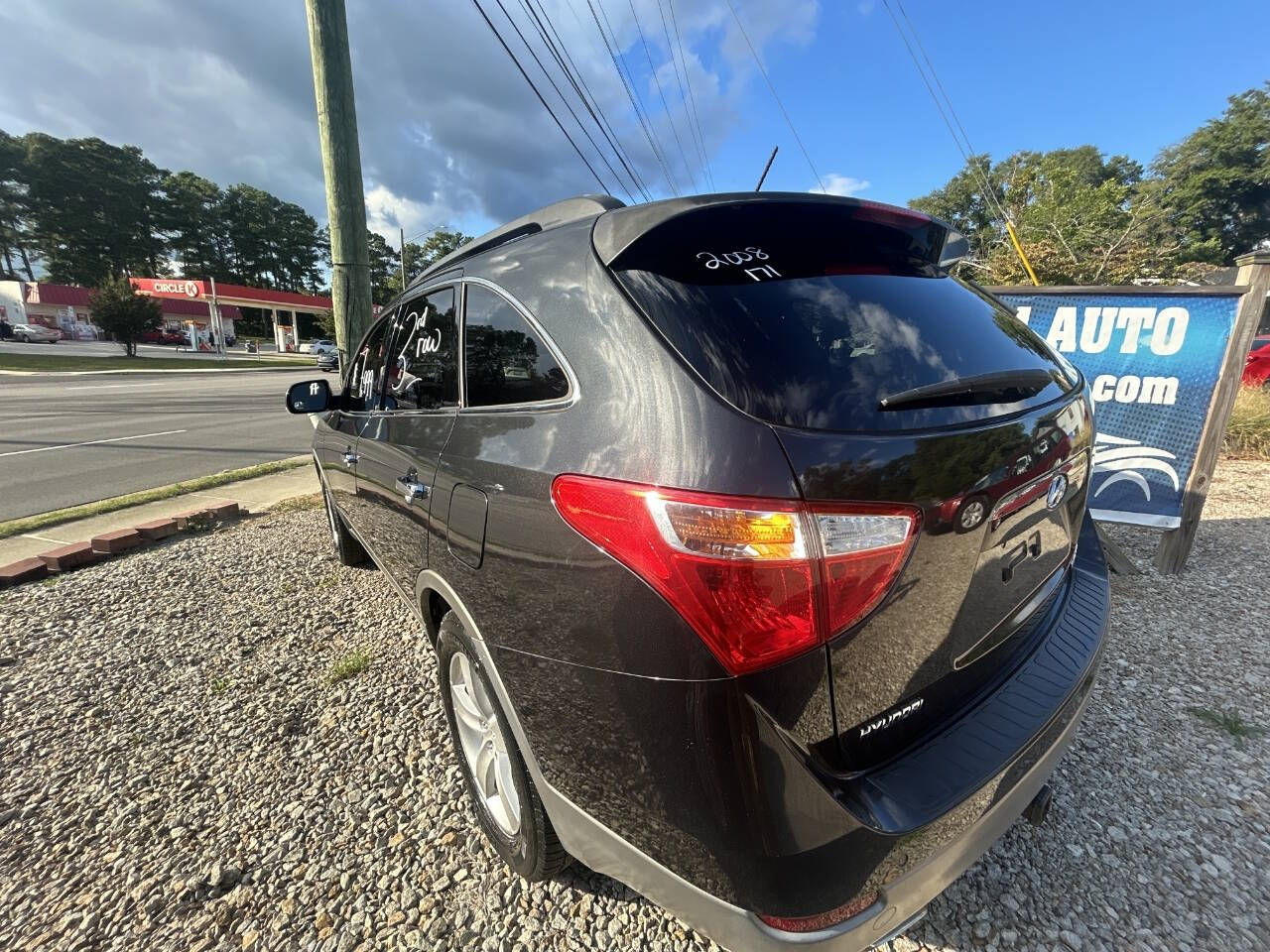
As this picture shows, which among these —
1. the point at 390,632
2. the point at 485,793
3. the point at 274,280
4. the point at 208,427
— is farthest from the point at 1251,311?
the point at 274,280

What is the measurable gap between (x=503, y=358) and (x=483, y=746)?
1.27 meters

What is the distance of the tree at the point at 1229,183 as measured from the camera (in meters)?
40.2

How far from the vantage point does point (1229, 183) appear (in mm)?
40344

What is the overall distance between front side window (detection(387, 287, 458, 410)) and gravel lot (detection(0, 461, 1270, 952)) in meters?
1.39

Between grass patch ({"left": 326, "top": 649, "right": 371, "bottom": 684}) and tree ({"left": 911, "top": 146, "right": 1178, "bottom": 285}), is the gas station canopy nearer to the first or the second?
tree ({"left": 911, "top": 146, "right": 1178, "bottom": 285})

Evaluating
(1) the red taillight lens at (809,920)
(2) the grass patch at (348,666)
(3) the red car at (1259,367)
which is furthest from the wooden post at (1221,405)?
(3) the red car at (1259,367)

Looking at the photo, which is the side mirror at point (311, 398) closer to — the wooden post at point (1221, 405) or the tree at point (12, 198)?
the wooden post at point (1221, 405)

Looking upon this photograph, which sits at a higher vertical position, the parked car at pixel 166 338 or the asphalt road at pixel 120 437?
the parked car at pixel 166 338

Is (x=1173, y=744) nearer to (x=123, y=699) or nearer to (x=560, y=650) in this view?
(x=560, y=650)

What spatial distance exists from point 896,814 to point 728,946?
16.9 inches

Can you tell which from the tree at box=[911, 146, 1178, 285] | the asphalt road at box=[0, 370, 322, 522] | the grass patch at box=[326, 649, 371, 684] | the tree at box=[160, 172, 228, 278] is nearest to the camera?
the grass patch at box=[326, 649, 371, 684]

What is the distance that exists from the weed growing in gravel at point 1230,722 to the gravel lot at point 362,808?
0.05m

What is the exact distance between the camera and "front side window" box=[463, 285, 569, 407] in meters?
1.52

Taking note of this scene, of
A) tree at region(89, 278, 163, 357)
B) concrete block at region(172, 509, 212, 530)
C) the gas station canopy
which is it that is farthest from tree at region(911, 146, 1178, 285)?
the gas station canopy
